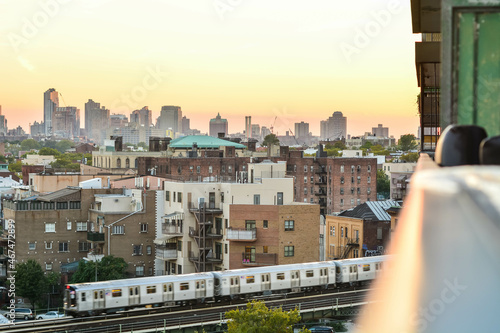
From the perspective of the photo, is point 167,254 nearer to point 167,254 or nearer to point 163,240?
point 167,254

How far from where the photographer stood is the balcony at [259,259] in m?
49.3

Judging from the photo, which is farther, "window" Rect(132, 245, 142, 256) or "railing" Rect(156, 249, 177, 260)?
"window" Rect(132, 245, 142, 256)

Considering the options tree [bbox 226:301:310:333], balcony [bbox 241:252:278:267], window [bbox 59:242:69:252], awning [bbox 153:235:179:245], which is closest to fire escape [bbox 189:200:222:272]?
awning [bbox 153:235:179:245]

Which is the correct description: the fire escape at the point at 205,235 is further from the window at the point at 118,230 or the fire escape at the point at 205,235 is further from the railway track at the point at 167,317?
the railway track at the point at 167,317

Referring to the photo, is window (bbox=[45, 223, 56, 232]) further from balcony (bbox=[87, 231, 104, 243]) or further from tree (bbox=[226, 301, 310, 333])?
tree (bbox=[226, 301, 310, 333])

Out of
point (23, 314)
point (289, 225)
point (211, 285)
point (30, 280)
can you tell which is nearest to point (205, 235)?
point (289, 225)

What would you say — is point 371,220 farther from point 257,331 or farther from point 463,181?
point 463,181

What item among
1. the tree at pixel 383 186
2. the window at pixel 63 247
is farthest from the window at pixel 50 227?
the tree at pixel 383 186

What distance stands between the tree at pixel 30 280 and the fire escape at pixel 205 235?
33.1 ft

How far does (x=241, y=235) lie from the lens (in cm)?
4831

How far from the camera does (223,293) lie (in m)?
43.3

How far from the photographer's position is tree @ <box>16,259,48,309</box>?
5191 cm

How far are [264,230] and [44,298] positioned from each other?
16383 millimetres

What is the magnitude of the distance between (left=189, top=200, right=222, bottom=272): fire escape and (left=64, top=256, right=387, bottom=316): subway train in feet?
20.6
